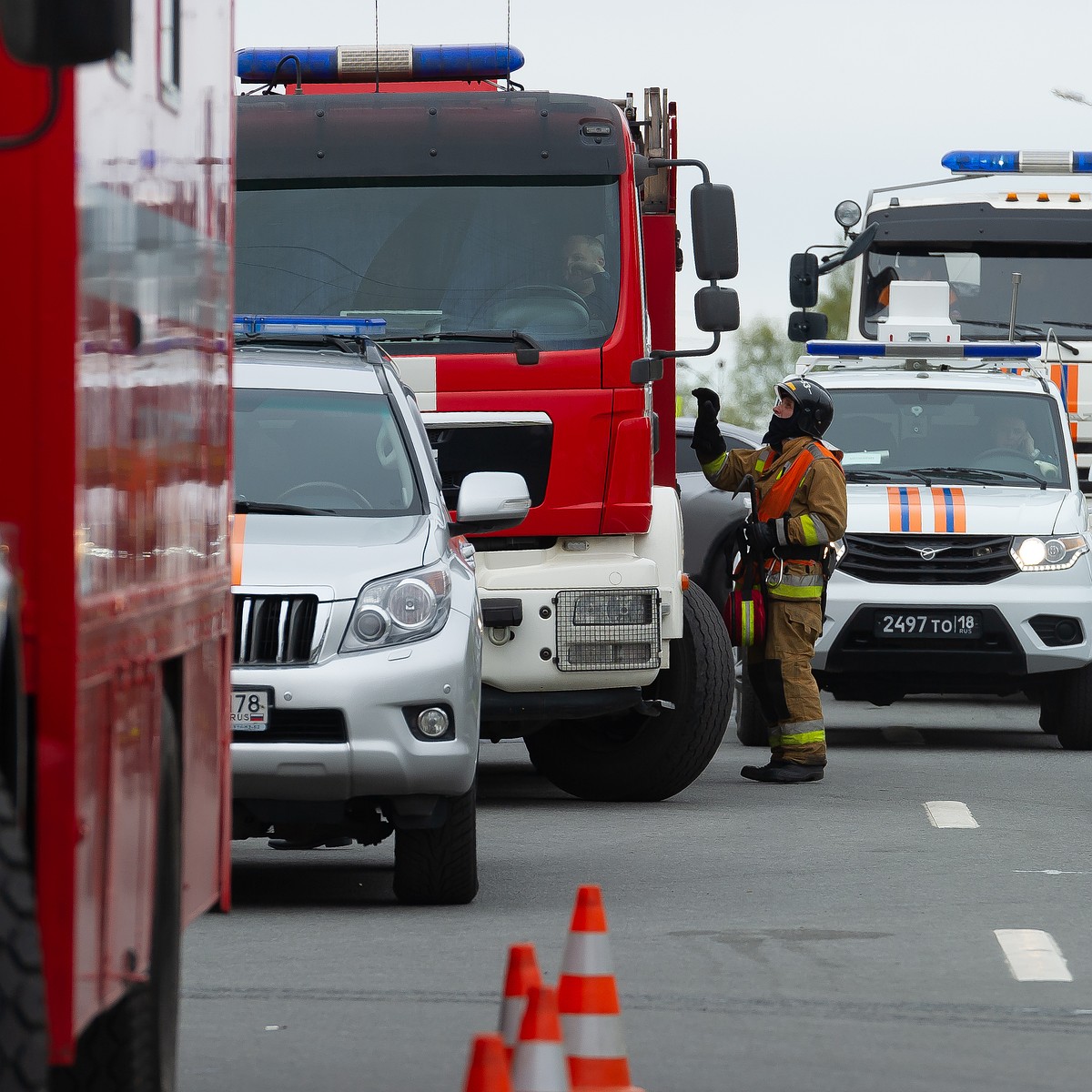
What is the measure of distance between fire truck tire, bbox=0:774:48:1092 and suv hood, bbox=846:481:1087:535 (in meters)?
12.4

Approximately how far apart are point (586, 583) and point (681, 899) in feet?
8.79

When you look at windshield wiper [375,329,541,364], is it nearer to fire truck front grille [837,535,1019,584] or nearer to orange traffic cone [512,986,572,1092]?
fire truck front grille [837,535,1019,584]

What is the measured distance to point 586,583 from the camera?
1155 cm

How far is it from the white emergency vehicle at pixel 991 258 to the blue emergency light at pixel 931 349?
132 inches

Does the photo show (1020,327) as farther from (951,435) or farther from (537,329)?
(537,329)

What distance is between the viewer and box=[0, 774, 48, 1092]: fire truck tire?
347 cm

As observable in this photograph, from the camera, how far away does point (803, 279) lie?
73.2 ft

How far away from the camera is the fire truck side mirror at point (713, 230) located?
12180 mm

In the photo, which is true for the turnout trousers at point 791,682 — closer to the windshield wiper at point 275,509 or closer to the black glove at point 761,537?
the black glove at point 761,537

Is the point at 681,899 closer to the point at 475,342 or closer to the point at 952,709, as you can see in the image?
the point at 475,342

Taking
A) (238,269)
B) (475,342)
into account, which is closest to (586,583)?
(475,342)

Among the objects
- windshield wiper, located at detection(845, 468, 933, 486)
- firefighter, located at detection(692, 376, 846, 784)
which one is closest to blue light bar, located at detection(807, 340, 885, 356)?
windshield wiper, located at detection(845, 468, 933, 486)

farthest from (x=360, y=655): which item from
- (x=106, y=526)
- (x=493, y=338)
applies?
(x=106, y=526)

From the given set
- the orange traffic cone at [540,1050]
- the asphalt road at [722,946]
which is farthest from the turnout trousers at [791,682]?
the orange traffic cone at [540,1050]
